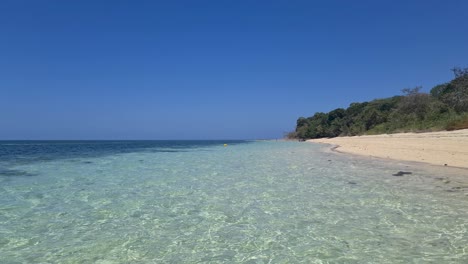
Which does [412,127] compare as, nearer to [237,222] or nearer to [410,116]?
[410,116]

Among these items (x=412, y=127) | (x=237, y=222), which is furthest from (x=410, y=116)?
(x=237, y=222)

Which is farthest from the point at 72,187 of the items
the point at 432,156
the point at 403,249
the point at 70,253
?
the point at 432,156

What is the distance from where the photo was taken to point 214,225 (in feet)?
22.0

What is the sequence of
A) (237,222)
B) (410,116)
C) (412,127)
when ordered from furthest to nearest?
(410,116) → (412,127) → (237,222)

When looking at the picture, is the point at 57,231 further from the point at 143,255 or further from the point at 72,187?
the point at 72,187

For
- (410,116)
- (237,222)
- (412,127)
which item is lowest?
(237,222)

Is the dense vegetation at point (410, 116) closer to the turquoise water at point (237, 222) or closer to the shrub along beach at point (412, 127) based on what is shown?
the shrub along beach at point (412, 127)

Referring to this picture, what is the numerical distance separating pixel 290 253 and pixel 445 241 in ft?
9.20

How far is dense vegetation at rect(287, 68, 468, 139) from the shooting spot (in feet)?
118

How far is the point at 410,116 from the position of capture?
47.8 m

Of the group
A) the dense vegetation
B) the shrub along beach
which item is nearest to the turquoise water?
the shrub along beach

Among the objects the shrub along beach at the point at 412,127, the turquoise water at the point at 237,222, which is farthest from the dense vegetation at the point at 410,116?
the turquoise water at the point at 237,222

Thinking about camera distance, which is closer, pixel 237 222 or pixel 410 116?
pixel 237 222

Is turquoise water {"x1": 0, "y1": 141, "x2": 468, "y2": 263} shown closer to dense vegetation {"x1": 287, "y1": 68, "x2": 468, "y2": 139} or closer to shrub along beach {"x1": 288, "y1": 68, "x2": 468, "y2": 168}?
shrub along beach {"x1": 288, "y1": 68, "x2": 468, "y2": 168}
